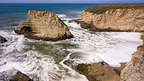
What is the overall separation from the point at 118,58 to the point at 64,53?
731 centimetres

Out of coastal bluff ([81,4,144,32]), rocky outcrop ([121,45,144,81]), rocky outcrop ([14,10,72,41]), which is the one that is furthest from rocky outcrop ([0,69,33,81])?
A: coastal bluff ([81,4,144,32])

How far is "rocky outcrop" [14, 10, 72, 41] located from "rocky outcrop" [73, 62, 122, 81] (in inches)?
425

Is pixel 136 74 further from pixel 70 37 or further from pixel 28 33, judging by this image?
pixel 28 33

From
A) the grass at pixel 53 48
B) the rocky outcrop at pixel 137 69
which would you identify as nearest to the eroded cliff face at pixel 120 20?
the grass at pixel 53 48

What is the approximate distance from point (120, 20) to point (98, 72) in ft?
80.1

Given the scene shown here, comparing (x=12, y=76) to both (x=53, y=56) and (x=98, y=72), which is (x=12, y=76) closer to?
(x=53, y=56)

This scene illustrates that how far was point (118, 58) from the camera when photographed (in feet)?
55.0

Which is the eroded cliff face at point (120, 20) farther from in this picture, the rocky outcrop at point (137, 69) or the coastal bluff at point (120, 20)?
the rocky outcrop at point (137, 69)

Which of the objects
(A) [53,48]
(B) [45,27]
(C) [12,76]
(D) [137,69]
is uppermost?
(D) [137,69]

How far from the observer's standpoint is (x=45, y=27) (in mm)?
24672

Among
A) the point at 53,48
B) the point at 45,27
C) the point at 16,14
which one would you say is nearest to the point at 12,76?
the point at 53,48

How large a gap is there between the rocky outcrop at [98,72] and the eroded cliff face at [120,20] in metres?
21.6

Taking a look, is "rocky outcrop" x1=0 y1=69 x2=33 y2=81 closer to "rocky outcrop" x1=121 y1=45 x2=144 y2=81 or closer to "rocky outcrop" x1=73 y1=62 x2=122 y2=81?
"rocky outcrop" x1=73 y1=62 x2=122 y2=81

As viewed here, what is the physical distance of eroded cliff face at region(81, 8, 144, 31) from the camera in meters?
32.7
